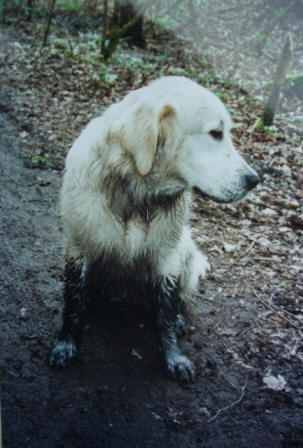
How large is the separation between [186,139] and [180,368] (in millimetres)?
1467

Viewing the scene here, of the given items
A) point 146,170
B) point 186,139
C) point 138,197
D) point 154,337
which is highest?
point 186,139

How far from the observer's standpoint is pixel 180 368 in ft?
8.77

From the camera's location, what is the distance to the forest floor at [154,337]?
231 cm

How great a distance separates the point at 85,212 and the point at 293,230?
2.80 m

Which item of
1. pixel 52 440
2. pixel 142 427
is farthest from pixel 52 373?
pixel 142 427

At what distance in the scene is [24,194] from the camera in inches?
179

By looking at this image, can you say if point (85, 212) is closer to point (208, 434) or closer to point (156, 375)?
point (156, 375)

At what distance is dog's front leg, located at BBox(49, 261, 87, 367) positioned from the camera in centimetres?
262

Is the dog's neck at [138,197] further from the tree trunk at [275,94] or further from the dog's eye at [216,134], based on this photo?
the tree trunk at [275,94]

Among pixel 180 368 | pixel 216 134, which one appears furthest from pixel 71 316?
pixel 216 134

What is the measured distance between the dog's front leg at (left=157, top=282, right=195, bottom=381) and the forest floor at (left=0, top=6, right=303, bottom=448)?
97 millimetres

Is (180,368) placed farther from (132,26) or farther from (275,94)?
(132,26)

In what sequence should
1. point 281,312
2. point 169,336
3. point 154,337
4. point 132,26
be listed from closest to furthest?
point 169,336 < point 154,337 < point 281,312 < point 132,26

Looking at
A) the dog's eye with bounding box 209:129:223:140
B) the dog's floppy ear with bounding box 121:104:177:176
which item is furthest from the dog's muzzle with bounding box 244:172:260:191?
the dog's floppy ear with bounding box 121:104:177:176
